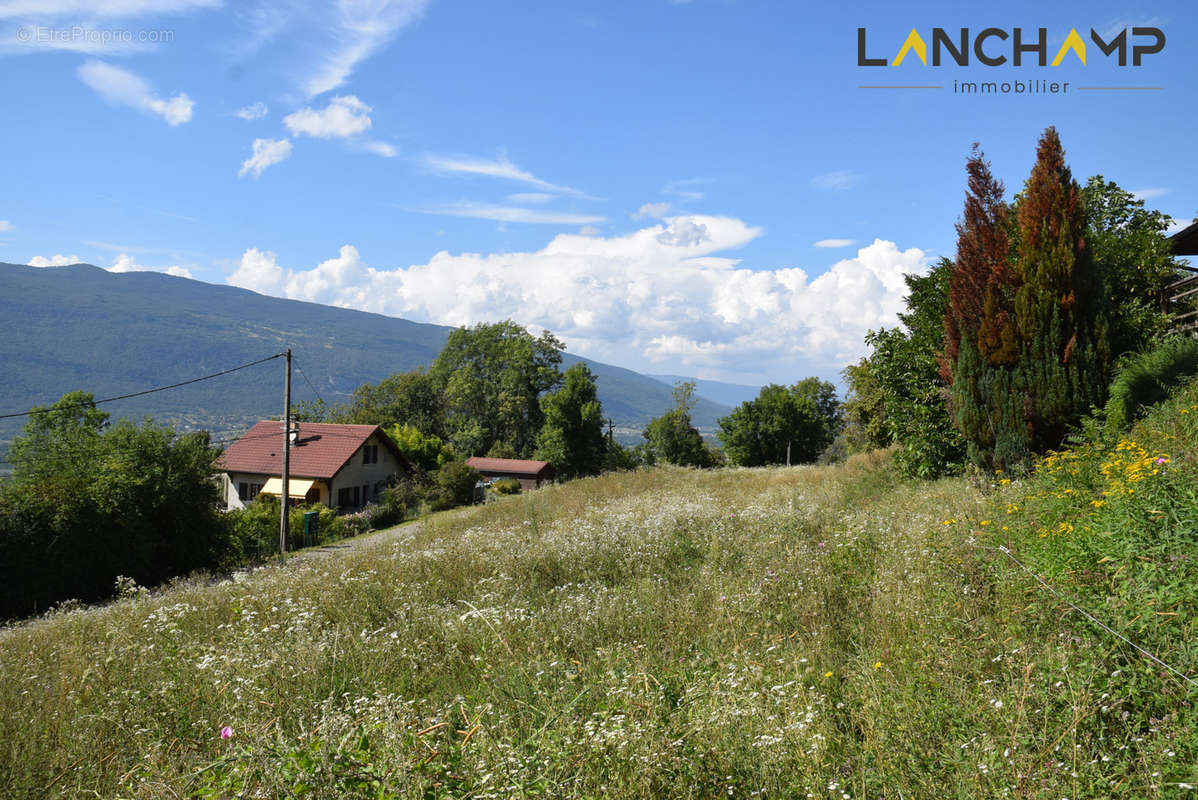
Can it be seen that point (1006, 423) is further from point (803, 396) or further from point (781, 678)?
point (803, 396)

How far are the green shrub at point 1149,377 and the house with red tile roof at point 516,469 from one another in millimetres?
42321

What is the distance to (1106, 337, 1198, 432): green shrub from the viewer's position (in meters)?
8.77

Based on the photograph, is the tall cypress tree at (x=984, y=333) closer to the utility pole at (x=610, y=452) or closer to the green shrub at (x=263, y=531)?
the green shrub at (x=263, y=531)

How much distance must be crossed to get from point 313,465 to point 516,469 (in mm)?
15585

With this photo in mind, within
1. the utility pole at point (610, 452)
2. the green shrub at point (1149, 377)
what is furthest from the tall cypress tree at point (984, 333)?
the utility pole at point (610, 452)

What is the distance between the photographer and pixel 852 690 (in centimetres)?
375

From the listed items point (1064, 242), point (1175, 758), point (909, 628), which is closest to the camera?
point (1175, 758)

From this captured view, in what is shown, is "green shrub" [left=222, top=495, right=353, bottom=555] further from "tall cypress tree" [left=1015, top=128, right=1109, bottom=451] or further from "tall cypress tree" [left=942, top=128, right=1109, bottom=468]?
"tall cypress tree" [left=1015, top=128, right=1109, bottom=451]

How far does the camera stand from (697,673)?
12.9ft

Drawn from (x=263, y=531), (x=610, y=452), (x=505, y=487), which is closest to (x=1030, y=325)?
(x=263, y=531)

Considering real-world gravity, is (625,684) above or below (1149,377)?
below

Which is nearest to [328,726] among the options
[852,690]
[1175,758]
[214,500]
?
[852,690]

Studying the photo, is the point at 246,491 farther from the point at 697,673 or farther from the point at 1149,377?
the point at 1149,377

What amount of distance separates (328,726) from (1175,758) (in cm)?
357
